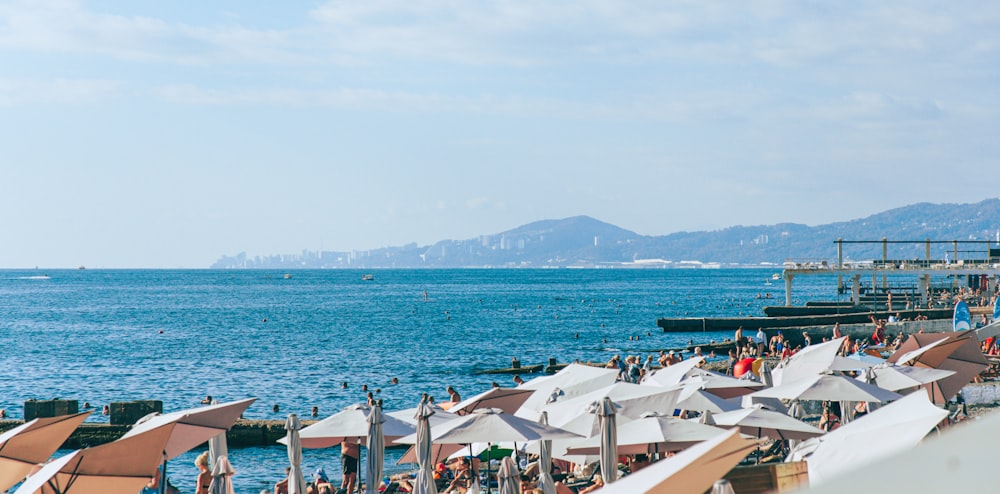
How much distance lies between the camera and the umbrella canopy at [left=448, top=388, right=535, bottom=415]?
16812mm

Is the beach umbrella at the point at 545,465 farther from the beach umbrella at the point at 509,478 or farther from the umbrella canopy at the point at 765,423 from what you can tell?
the umbrella canopy at the point at 765,423

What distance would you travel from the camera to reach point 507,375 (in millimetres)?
42812

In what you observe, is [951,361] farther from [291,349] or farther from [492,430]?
[291,349]

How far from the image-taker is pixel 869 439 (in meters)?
8.92

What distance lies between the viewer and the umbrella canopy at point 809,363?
1889cm

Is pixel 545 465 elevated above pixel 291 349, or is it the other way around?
pixel 545 465

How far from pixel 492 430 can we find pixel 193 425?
13.1 feet

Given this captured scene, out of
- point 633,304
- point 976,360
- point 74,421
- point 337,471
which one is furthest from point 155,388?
point 633,304

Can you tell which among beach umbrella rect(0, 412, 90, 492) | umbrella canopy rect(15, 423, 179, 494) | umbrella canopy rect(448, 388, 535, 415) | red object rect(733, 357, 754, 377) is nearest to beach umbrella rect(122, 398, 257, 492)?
beach umbrella rect(0, 412, 90, 492)

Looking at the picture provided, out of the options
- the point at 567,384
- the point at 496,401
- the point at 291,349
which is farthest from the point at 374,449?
the point at 291,349

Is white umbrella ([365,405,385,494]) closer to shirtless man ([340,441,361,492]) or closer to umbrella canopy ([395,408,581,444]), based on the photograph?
umbrella canopy ([395,408,581,444])

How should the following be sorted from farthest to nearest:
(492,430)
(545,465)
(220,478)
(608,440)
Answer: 1. (545,465)
2. (492,430)
3. (220,478)
4. (608,440)

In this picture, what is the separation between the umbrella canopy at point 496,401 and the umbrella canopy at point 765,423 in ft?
12.8

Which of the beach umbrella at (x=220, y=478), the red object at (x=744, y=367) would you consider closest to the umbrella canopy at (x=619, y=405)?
the beach umbrella at (x=220, y=478)
